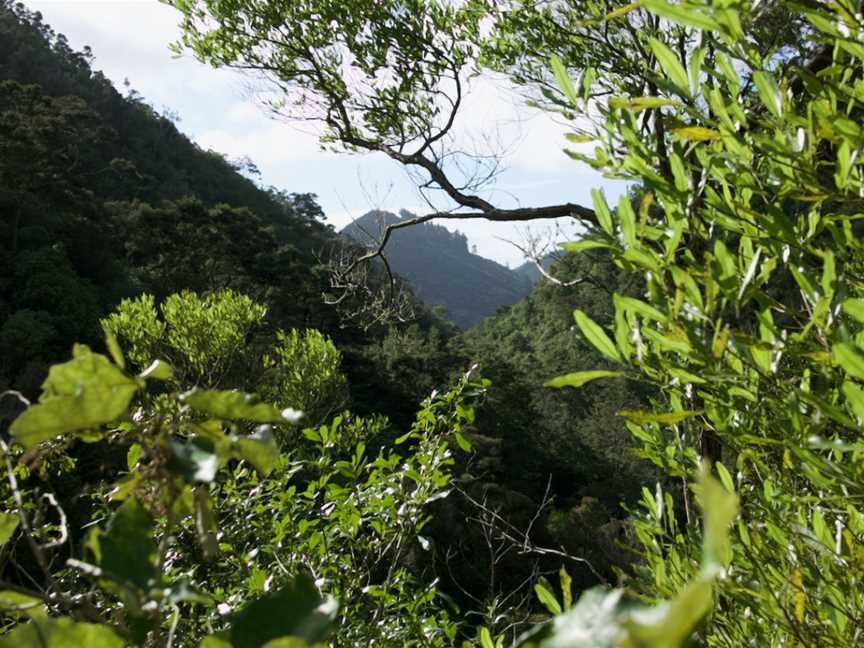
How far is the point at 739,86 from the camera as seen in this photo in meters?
1.26

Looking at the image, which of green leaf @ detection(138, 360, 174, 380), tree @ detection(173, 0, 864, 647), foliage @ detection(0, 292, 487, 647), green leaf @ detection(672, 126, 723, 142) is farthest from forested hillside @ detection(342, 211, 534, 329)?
green leaf @ detection(138, 360, 174, 380)

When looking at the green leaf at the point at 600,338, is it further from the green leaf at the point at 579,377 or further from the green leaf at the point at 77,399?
the green leaf at the point at 77,399

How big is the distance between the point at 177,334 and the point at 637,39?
10.0 meters

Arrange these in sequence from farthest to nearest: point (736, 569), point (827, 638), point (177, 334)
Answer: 1. point (177, 334)
2. point (736, 569)
3. point (827, 638)

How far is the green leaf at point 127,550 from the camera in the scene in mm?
493

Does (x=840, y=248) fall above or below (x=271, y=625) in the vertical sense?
above

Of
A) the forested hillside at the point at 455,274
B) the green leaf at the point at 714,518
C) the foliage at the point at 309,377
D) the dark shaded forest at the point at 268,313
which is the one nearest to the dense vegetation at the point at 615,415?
the green leaf at the point at 714,518

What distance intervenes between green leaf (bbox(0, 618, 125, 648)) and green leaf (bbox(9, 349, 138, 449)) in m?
0.13

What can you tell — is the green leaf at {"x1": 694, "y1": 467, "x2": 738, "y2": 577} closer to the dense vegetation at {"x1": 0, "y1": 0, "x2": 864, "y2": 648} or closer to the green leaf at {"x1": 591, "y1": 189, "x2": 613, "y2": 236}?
the dense vegetation at {"x1": 0, "y1": 0, "x2": 864, "y2": 648}

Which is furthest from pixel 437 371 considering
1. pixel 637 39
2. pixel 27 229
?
pixel 637 39

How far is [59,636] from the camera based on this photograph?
0.49 m

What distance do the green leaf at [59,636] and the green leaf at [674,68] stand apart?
3.71 feet

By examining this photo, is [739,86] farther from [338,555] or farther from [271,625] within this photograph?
[338,555]

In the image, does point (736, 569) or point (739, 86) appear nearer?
point (739, 86)
